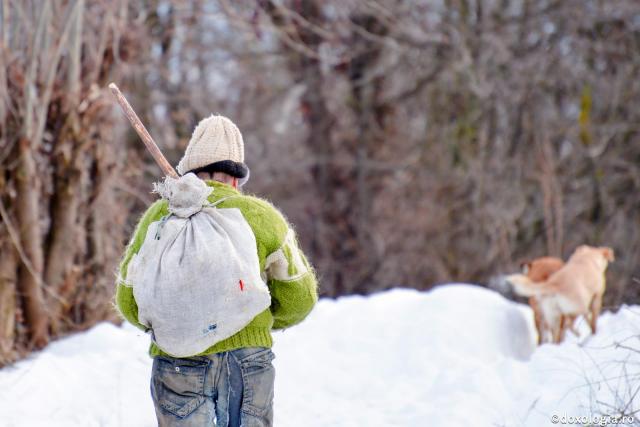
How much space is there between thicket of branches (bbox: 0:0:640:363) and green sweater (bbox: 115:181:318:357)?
11.9 ft

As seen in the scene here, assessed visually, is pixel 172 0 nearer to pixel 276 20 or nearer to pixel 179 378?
pixel 276 20

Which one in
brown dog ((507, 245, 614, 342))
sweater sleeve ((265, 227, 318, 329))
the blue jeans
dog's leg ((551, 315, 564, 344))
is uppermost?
sweater sleeve ((265, 227, 318, 329))

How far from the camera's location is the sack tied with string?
2867mm

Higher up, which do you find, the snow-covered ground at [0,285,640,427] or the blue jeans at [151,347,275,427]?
the blue jeans at [151,347,275,427]

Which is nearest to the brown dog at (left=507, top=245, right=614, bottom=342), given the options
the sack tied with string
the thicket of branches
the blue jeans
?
the thicket of branches

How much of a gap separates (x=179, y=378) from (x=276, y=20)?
10.6 meters

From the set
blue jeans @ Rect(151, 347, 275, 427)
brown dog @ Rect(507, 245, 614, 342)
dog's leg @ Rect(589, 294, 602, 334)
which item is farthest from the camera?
dog's leg @ Rect(589, 294, 602, 334)

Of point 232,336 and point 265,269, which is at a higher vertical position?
point 265,269

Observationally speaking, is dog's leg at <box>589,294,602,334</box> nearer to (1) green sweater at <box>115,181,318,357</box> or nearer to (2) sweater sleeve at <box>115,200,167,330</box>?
(1) green sweater at <box>115,181,318,357</box>

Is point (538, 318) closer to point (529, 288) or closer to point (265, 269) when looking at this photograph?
point (529, 288)

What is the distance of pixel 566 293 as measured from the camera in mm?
6504

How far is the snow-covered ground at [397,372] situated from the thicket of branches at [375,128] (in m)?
1.52

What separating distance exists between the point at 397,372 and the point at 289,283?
304 centimetres

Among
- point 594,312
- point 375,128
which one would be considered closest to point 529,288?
point 594,312
